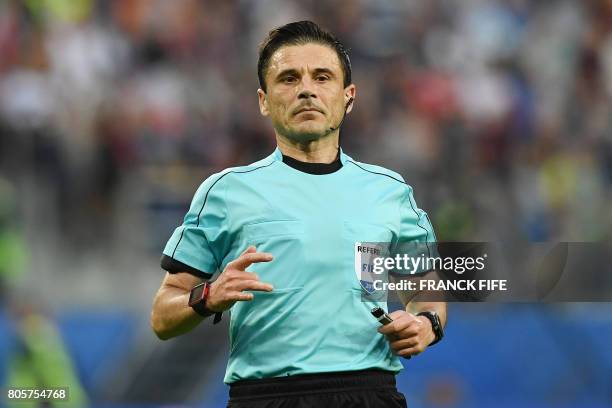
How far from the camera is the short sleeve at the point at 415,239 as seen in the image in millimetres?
4082

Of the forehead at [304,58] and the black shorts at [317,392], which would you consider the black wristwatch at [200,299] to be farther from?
the forehead at [304,58]

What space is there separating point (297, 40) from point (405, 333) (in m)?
1.06

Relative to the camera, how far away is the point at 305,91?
4.01m

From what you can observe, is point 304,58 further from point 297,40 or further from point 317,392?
point 317,392

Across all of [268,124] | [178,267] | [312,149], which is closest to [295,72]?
[312,149]

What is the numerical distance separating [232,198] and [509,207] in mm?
6502

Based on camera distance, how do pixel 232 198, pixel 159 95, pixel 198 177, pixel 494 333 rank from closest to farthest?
1. pixel 232 198
2. pixel 494 333
3. pixel 198 177
4. pixel 159 95

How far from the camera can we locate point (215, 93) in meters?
11.6

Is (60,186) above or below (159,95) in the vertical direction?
below

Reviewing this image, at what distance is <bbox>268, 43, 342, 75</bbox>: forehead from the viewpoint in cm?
409

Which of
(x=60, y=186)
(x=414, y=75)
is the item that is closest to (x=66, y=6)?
(x=60, y=186)

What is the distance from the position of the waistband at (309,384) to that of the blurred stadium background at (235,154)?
19.3 feet

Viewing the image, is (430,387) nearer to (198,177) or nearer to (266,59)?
(198,177)

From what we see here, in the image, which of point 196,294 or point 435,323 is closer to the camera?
point 196,294
